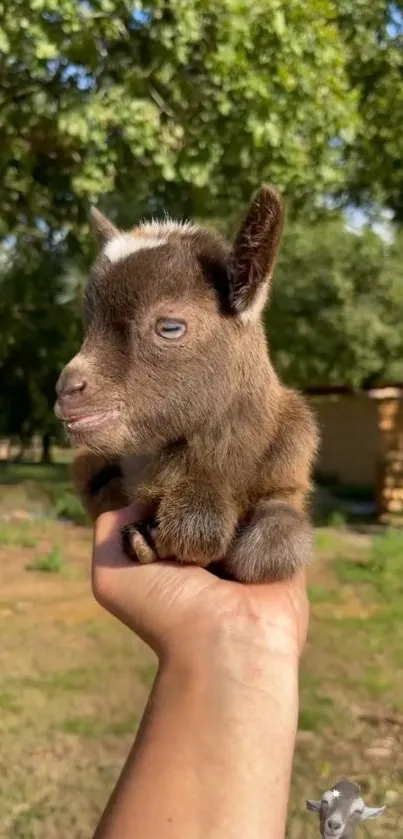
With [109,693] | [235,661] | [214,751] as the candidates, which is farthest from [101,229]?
[109,693]

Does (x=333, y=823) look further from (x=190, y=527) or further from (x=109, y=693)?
(x=109, y=693)

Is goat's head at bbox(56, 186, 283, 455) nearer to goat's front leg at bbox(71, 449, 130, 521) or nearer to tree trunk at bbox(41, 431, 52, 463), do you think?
goat's front leg at bbox(71, 449, 130, 521)

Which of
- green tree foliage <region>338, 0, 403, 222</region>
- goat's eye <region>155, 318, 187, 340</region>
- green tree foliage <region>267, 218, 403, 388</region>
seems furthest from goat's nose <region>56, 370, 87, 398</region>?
green tree foliage <region>267, 218, 403, 388</region>

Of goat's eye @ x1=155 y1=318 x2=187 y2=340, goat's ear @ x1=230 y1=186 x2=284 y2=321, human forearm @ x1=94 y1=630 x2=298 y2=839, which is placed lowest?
human forearm @ x1=94 y1=630 x2=298 y2=839

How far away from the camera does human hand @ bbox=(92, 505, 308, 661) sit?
8.64 ft

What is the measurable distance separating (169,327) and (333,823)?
2.02 metres

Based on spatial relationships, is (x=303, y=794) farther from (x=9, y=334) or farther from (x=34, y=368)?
(x=34, y=368)

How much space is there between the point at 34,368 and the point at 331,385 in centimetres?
861

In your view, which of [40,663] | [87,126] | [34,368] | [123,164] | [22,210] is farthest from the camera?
[34,368]

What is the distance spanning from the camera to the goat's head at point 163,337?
233 cm

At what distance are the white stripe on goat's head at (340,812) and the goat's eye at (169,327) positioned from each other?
1.99 metres

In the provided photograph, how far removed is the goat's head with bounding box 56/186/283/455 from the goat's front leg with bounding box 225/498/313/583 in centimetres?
31

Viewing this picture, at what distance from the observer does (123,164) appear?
1014 centimetres

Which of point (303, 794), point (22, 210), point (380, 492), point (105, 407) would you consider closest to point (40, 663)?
point (303, 794)
